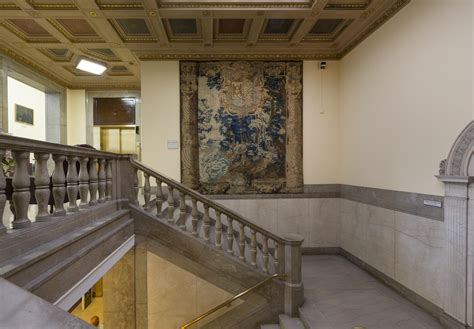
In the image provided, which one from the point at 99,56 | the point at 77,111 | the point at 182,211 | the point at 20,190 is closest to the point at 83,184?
the point at 20,190

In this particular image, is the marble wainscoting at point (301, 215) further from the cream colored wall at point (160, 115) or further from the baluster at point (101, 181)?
the baluster at point (101, 181)

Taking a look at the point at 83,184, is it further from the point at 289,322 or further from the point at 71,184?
the point at 289,322

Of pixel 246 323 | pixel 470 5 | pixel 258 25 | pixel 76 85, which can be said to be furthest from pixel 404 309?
pixel 76 85

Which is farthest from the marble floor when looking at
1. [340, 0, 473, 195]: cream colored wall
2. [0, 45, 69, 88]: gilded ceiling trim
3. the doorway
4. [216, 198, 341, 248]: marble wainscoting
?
[0, 45, 69, 88]: gilded ceiling trim

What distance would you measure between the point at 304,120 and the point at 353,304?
4.03 meters

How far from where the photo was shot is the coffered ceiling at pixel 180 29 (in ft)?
16.1

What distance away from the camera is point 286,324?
3936 millimetres

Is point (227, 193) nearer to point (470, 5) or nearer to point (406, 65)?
point (406, 65)

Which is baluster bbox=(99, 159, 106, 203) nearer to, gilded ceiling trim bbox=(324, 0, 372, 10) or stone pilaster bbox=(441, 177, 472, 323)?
stone pilaster bbox=(441, 177, 472, 323)

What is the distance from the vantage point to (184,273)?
5.90m

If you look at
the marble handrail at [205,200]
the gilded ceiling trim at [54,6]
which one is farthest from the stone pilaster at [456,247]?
the gilded ceiling trim at [54,6]

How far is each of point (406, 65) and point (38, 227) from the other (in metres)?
5.21

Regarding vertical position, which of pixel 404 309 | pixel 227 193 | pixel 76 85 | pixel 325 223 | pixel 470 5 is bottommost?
pixel 404 309

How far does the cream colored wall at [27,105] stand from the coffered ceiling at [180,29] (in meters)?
1.44
